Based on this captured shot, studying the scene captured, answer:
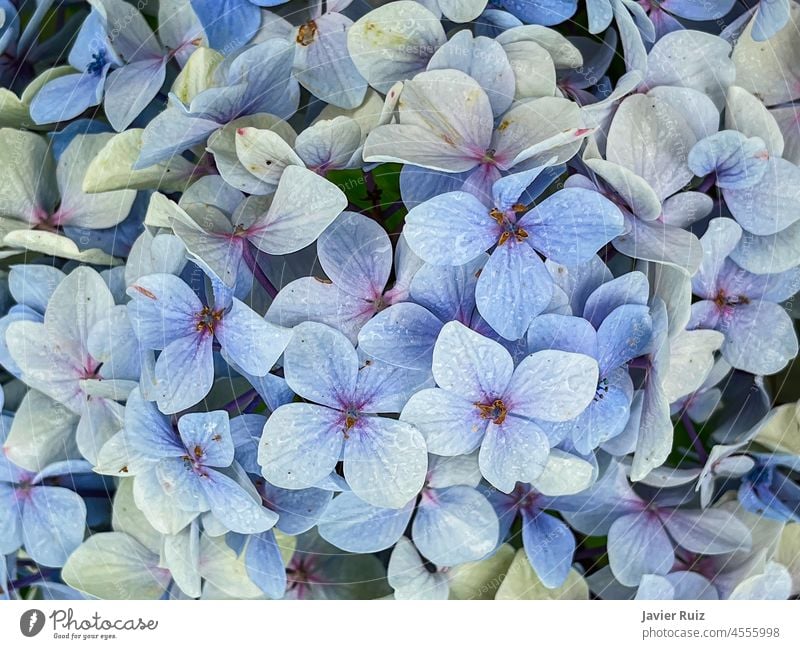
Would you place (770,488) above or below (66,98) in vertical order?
below

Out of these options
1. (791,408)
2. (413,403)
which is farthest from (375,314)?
(791,408)

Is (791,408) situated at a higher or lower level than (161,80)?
lower

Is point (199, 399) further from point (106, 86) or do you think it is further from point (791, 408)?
point (791, 408)

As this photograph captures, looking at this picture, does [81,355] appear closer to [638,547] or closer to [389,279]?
[389,279]
